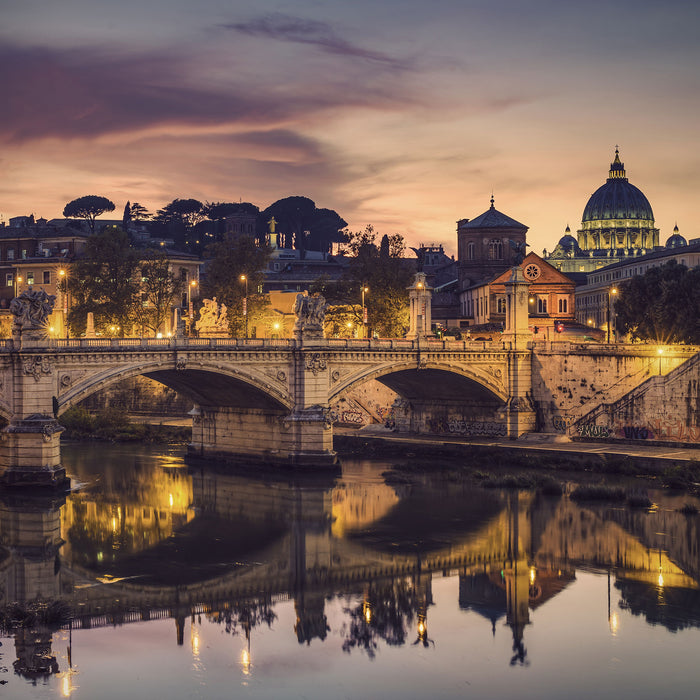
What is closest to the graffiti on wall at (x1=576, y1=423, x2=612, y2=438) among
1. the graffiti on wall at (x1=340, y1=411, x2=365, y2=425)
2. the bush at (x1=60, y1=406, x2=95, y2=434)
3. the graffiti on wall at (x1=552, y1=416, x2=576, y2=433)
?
the graffiti on wall at (x1=552, y1=416, x2=576, y2=433)

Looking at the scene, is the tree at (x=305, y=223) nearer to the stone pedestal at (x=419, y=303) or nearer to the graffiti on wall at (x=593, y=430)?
the stone pedestal at (x=419, y=303)

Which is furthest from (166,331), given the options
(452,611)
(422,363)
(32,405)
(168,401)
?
(452,611)

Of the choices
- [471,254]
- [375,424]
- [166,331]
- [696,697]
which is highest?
[471,254]

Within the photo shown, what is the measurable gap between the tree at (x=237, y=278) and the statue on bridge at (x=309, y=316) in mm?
26185

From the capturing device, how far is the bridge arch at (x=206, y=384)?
5441 centimetres

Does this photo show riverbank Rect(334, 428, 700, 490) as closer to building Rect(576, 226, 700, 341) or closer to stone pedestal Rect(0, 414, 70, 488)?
stone pedestal Rect(0, 414, 70, 488)

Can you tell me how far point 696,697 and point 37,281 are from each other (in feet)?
285

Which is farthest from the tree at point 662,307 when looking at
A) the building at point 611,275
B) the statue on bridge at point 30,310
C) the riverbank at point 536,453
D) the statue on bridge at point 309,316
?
the building at point 611,275

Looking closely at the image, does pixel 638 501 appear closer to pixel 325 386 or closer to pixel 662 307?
pixel 325 386

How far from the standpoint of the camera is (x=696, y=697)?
28750 millimetres

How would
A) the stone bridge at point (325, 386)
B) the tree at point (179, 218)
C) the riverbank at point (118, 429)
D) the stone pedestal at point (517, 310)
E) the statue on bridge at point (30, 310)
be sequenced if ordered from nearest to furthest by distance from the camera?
the stone bridge at point (325, 386) → the statue on bridge at point (30, 310) → the stone pedestal at point (517, 310) → the riverbank at point (118, 429) → the tree at point (179, 218)

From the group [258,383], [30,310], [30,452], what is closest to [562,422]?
[258,383]

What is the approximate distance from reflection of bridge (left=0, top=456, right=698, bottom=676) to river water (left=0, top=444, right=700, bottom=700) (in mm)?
122

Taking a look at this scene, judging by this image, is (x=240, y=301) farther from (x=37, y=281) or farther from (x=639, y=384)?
(x=639, y=384)
